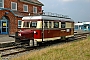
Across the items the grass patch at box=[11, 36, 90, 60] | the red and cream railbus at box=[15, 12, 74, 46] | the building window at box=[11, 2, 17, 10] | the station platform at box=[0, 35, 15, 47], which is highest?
the building window at box=[11, 2, 17, 10]

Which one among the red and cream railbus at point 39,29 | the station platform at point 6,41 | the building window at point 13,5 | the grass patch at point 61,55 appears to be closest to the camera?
the grass patch at point 61,55

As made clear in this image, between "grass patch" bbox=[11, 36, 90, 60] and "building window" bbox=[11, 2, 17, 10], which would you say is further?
"building window" bbox=[11, 2, 17, 10]

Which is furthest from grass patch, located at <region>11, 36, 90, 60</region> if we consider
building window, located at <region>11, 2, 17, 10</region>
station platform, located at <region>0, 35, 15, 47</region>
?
building window, located at <region>11, 2, 17, 10</region>

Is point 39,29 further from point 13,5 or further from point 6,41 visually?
point 13,5

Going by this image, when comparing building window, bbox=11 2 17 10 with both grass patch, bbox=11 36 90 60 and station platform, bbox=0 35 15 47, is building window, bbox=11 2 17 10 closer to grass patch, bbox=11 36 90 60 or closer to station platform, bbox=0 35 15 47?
station platform, bbox=0 35 15 47

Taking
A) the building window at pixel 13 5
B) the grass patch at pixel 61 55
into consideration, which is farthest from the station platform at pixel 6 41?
the building window at pixel 13 5

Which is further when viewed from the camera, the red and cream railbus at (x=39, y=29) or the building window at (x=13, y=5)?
the building window at (x=13, y=5)

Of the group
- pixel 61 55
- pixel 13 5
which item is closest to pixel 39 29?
pixel 61 55

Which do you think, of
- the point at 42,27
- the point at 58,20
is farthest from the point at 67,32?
the point at 42,27

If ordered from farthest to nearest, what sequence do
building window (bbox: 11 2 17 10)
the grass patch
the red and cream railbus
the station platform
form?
building window (bbox: 11 2 17 10) < the station platform < the red and cream railbus < the grass patch

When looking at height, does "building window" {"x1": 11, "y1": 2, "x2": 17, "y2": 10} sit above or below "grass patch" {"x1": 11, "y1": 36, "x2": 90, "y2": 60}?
above

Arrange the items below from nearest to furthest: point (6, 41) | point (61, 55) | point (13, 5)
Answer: point (61, 55) < point (6, 41) < point (13, 5)

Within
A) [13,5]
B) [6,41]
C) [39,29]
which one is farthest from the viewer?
[13,5]

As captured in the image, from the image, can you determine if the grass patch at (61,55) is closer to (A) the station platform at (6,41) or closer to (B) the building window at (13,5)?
(A) the station platform at (6,41)
